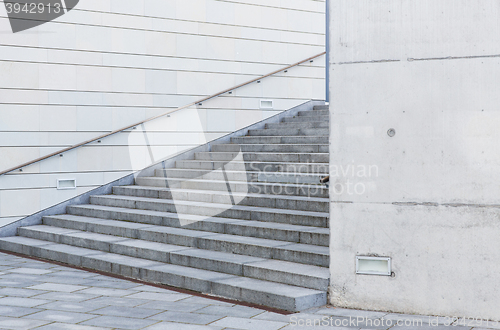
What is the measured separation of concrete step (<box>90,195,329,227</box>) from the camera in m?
7.11

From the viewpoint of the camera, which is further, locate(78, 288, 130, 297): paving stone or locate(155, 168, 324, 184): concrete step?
locate(155, 168, 324, 184): concrete step

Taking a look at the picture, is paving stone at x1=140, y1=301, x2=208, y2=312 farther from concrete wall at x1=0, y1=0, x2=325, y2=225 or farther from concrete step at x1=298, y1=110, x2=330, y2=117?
concrete step at x1=298, y1=110, x2=330, y2=117

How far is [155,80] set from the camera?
10.8 m

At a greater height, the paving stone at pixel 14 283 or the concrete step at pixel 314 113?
the concrete step at pixel 314 113

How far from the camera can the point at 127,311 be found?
5.40 m

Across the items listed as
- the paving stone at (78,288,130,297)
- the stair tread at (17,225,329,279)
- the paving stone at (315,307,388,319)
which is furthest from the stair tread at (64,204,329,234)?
the paving stone at (78,288,130,297)

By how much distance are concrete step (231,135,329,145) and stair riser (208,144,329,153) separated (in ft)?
1.01

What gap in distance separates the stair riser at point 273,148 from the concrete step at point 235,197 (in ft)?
5.06

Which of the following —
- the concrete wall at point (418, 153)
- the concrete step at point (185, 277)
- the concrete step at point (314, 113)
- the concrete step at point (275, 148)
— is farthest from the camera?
the concrete step at point (314, 113)

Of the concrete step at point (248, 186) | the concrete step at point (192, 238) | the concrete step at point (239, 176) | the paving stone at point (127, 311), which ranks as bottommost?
the paving stone at point (127, 311)

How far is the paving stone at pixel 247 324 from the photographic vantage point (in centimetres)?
486

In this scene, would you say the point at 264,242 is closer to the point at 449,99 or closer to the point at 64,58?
the point at 449,99

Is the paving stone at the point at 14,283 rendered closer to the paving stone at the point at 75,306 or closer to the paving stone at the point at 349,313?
the paving stone at the point at 75,306

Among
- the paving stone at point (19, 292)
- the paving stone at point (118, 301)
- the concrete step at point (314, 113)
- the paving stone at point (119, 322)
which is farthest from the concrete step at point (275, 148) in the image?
the paving stone at point (19, 292)
